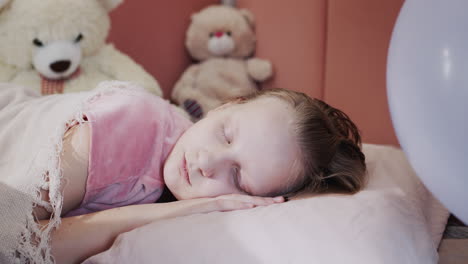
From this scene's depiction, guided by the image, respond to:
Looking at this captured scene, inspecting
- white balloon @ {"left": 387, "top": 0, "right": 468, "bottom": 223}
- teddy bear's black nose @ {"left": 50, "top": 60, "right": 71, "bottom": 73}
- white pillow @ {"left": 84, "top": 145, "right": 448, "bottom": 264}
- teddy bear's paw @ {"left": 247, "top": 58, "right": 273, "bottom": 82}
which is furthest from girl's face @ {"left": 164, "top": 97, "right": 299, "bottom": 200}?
teddy bear's paw @ {"left": 247, "top": 58, "right": 273, "bottom": 82}

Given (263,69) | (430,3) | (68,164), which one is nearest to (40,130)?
(68,164)

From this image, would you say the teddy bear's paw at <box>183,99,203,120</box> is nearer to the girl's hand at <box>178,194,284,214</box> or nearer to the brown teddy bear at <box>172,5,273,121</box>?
the brown teddy bear at <box>172,5,273,121</box>

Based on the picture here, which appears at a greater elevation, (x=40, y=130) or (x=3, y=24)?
(x=3, y=24)

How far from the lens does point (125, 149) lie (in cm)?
92

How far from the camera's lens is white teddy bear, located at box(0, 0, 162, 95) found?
1.31 m

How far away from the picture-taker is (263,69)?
5.90 feet

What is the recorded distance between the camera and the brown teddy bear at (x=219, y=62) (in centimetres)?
179

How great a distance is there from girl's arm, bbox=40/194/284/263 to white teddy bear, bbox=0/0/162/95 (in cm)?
70

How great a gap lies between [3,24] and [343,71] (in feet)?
3.60

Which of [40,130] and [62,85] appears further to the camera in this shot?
[62,85]

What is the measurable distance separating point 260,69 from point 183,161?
0.94 metres

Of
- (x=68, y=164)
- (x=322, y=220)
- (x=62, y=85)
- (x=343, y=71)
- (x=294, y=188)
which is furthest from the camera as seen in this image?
(x=343, y=71)

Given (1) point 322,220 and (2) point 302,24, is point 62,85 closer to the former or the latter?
(2) point 302,24

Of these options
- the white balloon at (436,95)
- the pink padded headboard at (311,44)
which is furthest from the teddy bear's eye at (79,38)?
the white balloon at (436,95)
